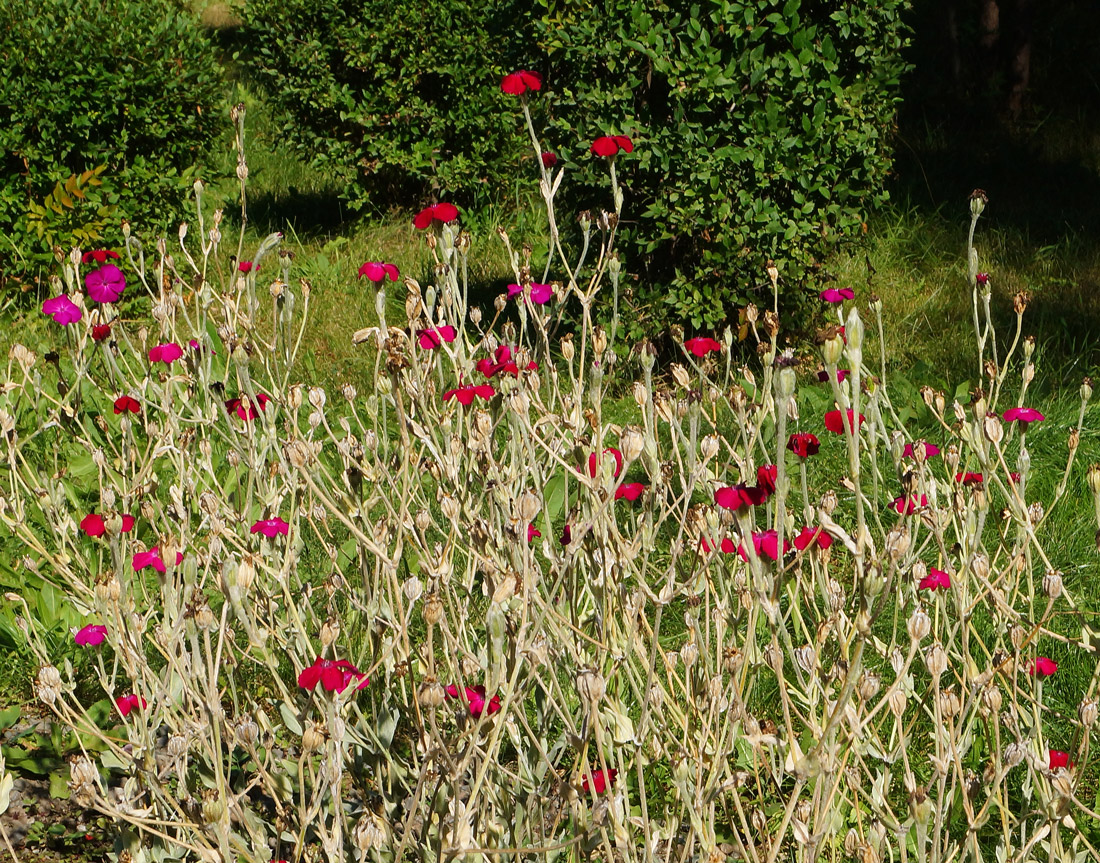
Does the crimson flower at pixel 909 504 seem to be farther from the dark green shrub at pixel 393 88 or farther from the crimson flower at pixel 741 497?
the dark green shrub at pixel 393 88

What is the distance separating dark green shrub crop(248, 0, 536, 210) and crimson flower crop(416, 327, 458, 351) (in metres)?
4.51

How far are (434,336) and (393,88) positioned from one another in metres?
4.92

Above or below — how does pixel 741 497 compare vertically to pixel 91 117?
above

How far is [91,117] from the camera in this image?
5688 mm

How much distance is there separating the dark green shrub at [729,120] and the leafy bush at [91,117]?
2571 mm

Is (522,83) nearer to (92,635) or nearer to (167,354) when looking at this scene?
(167,354)

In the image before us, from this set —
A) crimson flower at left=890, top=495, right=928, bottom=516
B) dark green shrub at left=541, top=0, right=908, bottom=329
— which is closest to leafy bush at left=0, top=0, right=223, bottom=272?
dark green shrub at left=541, top=0, right=908, bottom=329

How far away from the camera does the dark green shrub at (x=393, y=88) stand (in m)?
6.50

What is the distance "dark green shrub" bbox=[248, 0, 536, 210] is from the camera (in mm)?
6500

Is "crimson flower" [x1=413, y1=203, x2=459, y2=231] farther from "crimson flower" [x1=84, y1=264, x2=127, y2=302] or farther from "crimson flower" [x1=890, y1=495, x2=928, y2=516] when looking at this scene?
"crimson flower" [x1=890, y1=495, x2=928, y2=516]

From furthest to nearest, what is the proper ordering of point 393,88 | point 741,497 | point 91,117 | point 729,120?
point 393,88
point 91,117
point 729,120
point 741,497

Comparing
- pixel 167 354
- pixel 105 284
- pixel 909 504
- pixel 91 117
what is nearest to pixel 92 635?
pixel 167 354

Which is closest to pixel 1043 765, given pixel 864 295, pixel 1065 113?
pixel 864 295

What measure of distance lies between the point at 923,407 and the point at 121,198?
4.19 metres
